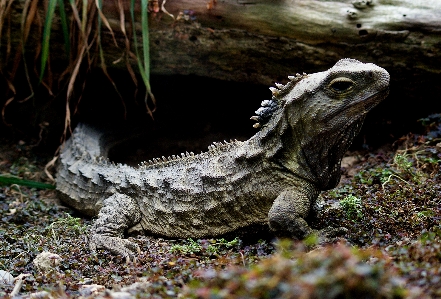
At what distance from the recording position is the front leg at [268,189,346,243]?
4.50 meters

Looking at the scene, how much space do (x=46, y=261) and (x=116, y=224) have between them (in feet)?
3.53

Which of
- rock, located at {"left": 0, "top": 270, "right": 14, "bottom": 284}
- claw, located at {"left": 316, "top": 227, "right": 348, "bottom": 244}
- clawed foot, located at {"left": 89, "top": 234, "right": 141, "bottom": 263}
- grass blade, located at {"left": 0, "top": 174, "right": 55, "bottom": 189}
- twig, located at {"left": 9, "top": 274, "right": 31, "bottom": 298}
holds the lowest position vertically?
grass blade, located at {"left": 0, "top": 174, "right": 55, "bottom": 189}

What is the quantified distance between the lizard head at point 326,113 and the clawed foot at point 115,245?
1.65 metres

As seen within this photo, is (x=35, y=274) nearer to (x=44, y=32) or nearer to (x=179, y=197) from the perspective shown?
(x=179, y=197)

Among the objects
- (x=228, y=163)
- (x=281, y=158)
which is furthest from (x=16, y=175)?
(x=281, y=158)

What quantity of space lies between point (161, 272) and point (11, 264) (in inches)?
61.7

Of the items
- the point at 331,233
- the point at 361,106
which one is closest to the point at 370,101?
the point at 361,106

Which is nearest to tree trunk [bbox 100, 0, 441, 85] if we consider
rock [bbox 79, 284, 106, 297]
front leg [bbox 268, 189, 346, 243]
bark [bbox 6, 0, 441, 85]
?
bark [bbox 6, 0, 441, 85]

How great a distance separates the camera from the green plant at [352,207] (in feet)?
16.3

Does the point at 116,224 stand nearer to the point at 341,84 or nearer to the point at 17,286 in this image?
the point at 17,286

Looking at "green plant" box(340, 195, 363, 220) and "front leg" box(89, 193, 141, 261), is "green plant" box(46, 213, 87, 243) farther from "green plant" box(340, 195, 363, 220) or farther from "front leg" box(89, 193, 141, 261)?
"green plant" box(340, 195, 363, 220)

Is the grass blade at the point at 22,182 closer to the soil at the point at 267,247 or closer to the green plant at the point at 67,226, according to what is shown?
the soil at the point at 267,247

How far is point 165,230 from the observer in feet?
17.8

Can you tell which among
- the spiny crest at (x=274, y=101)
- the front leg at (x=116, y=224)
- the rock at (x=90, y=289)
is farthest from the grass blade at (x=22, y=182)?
the spiny crest at (x=274, y=101)
